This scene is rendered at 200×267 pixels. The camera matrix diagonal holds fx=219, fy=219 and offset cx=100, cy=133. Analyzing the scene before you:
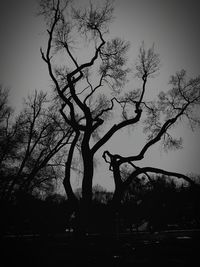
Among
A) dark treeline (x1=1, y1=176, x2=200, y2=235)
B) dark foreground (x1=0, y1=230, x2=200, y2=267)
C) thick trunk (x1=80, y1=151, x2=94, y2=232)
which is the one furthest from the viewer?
dark treeline (x1=1, y1=176, x2=200, y2=235)

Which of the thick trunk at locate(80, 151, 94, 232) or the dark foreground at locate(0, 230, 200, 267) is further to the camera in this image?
the thick trunk at locate(80, 151, 94, 232)

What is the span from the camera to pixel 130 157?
15266mm

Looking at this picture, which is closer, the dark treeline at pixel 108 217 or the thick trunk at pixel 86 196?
the thick trunk at pixel 86 196

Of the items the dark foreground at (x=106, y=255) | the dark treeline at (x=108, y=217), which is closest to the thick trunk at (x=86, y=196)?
the dark foreground at (x=106, y=255)

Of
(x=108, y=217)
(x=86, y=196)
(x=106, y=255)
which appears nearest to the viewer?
(x=106, y=255)

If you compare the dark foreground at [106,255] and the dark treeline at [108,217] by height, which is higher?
the dark treeline at [108,217]

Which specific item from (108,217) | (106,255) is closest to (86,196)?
(108,217)

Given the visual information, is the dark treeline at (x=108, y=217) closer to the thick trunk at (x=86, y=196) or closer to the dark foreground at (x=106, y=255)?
the thick trunk at (x=86, y=196)

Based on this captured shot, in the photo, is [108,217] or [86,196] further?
[108,217]

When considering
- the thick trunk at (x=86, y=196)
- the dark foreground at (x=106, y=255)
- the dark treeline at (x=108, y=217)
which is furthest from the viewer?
the dark treeline at (x=108, y=217)

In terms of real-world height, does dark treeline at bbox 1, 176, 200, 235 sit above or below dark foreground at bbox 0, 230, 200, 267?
above

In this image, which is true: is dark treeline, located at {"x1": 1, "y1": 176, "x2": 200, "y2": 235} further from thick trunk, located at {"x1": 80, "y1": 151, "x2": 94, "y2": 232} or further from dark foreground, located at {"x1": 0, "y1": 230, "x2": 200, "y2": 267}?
dark foreground, located at {"x1": 0, "y1": 230, "x2": 200, "y2": 267}

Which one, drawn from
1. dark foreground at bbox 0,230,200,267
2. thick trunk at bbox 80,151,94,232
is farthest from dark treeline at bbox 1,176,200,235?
dark foreground at bbox 0,230,200,267

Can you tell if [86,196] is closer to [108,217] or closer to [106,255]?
A: [108,217]
